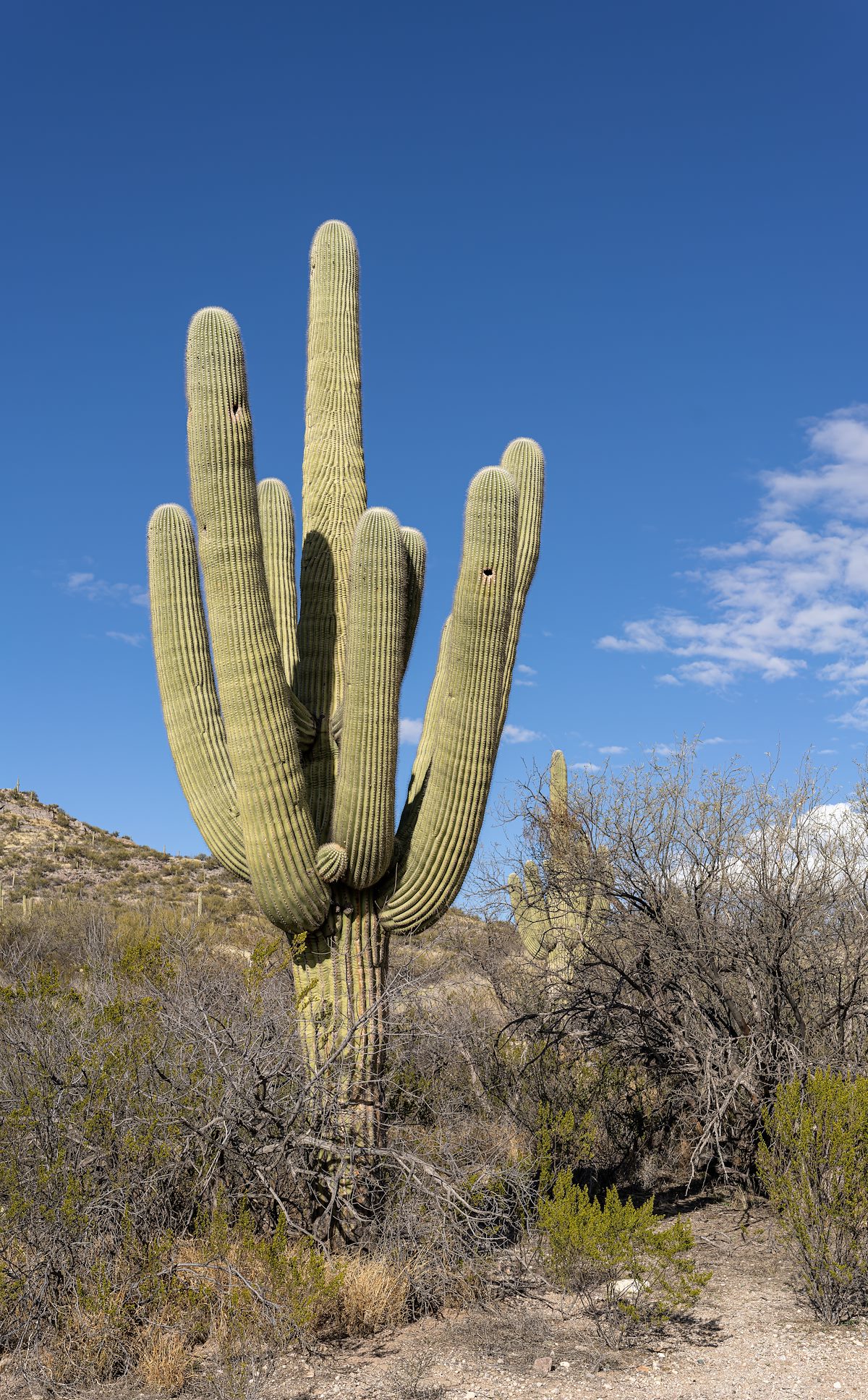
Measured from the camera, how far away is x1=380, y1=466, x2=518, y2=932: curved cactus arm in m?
7.06

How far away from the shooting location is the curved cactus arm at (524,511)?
25.3ft

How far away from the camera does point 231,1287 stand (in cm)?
548

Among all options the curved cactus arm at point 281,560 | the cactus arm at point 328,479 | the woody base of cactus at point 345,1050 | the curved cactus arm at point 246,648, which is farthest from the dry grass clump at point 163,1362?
the curved cactus arm at point 281,560

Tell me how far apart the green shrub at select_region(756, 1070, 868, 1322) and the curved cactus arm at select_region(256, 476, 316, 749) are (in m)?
4.09

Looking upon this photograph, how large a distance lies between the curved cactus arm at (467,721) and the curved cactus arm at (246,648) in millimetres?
700

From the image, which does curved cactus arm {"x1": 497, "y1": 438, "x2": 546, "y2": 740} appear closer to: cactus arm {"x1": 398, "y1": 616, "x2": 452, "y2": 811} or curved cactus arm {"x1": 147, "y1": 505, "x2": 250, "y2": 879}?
cactus arm {"x1": 398, "y1": 616, "x2": 452, "y2": 811}

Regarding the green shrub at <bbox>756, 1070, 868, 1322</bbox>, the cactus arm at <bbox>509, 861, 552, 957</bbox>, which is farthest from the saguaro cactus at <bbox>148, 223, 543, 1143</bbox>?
the green shrub at <bbox>756, 1070, 868, 1322</bbox>

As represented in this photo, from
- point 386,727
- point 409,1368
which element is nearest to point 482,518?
point 386,727

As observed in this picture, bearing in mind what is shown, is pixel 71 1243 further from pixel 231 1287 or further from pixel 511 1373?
pixel 511 1373

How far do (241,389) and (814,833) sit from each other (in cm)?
→ 596

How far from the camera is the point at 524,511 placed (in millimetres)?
8000

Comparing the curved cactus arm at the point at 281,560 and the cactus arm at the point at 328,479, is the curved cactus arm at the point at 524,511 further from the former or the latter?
the curved cactus arm at the point at 281,560

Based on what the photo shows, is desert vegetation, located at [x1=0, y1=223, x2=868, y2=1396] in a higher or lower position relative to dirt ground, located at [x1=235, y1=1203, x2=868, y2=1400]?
higher

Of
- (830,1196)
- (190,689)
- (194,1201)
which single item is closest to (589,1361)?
(830,1196)
